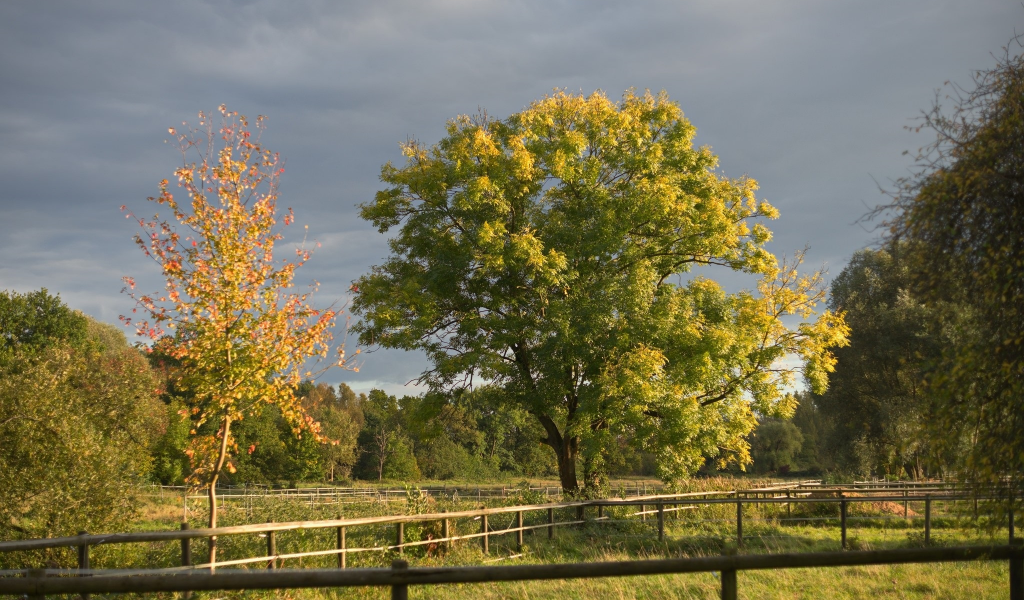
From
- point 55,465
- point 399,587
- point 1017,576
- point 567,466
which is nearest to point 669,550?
point 567,466

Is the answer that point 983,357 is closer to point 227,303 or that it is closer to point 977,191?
point 977,191

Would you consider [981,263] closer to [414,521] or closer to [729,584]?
[729,584]

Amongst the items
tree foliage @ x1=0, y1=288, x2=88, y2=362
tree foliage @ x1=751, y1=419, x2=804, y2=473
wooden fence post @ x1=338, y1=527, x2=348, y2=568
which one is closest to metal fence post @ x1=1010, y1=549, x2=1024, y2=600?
wooden fence post @ x1=338, y1=527, x2=348, y2=568

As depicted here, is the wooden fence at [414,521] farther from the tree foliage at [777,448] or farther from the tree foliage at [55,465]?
the tree foliage at [777,448]

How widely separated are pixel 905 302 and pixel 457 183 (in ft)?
94.3

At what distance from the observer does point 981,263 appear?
281 inches

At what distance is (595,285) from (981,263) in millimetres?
12533

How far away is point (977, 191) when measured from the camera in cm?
689

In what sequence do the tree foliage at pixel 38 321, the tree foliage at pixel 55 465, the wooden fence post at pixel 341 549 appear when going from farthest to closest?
the tree foliage at pixel 38 321 < the tree foliage at pixel 55 465 < the wooden fence post at pixel 341 549

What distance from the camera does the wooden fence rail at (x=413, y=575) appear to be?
464cm

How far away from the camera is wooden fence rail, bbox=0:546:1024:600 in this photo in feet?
15.2

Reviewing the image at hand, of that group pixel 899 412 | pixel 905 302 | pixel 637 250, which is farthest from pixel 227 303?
pixel 905 302

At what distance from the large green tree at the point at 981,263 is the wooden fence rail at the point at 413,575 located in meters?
2.21

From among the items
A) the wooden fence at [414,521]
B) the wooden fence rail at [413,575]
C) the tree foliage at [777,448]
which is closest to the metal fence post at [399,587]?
the wooden fence rail at [413,575]
